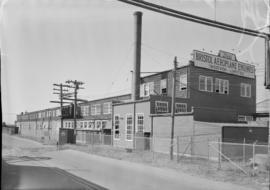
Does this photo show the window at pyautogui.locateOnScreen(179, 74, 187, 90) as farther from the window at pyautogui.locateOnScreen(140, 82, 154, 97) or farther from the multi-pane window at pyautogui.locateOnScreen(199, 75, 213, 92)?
the window at pyautogui.locateOnScreen(140, 82, 154, 97)

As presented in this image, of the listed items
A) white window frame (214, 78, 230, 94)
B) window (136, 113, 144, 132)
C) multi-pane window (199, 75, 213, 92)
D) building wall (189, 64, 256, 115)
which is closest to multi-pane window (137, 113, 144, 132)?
window (136, 113, 144, 132)

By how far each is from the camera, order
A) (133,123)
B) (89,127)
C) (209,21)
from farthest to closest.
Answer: (89,127) → (133,123) → (209,21)

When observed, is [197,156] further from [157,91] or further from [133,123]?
[157,91]

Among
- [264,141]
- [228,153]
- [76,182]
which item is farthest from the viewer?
[264,141]

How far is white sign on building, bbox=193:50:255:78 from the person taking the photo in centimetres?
3972

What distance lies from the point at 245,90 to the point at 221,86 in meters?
4.52

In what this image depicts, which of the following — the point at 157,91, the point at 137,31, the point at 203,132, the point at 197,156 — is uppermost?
the point at 137,31

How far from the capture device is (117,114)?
40.7m

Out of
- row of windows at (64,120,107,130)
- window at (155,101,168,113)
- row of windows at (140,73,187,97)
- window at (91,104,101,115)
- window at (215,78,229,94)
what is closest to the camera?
window at (155,101,168,113)

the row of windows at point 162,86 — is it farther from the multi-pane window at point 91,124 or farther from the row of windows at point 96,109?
the multi-pane window at point 91,124

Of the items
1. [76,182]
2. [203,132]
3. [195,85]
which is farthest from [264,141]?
[76,182]

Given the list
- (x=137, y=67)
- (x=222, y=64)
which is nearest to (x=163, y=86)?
(x=137, y=67)

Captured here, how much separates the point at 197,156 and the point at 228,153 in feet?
9.22

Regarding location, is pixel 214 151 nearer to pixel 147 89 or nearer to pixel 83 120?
pixel 147 89
